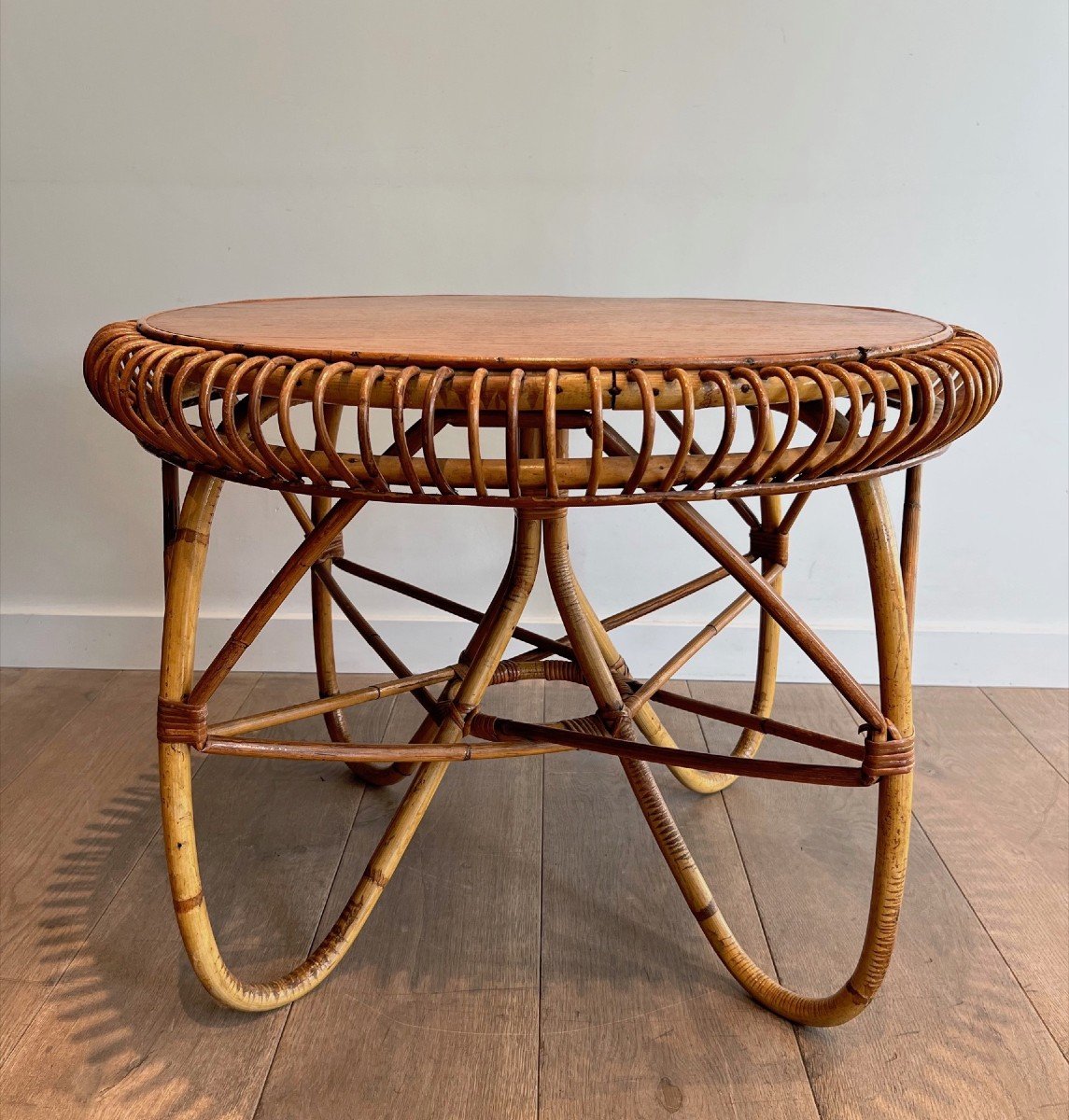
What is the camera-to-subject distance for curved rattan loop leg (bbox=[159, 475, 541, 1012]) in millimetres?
790

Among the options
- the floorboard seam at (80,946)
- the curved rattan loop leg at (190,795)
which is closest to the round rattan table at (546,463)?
the curved rattan loop leg at (190,795)

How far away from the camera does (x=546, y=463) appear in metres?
0.61

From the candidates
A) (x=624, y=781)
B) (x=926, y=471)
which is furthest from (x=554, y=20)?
(x=624, y=781)

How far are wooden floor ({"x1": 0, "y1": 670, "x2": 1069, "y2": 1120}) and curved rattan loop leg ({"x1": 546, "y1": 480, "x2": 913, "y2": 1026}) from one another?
35 millimetres

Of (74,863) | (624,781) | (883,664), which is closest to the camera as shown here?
(883,664)

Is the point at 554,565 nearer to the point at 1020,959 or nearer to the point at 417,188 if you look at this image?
the point at 1020,959

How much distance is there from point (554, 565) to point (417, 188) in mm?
700

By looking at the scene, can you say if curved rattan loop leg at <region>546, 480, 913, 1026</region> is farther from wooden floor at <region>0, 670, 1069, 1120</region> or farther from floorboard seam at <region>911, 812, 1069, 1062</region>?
floorboard seam at <region>911, 812, 1069, 1062</region>

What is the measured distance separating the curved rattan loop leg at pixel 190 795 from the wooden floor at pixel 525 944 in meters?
0.03

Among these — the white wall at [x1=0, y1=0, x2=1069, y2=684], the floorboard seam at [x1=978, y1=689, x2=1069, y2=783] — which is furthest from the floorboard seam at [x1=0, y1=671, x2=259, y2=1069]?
the floorboard seam at [x1=978, y1=689, x2=1069, y2=783]

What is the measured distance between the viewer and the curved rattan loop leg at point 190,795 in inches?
31.1

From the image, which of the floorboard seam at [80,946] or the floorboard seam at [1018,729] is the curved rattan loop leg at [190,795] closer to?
the floorboard seam at [80,946]

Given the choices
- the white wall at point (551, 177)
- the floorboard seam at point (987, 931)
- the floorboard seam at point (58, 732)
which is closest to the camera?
the floorboard seam at point (987, 931)

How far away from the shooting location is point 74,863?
1131 millimetres
